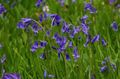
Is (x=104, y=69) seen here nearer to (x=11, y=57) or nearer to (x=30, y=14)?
(x=11, y=57)

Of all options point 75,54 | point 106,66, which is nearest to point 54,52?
point 75,54

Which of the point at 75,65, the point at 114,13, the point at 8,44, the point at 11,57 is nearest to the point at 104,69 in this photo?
the point at 75,65

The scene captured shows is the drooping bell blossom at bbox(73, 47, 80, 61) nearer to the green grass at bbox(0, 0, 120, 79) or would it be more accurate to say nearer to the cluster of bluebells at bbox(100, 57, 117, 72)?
the green grass at bbox(0, 0, 120, 79)

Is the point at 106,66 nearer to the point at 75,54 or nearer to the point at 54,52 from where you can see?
the point at 75,54

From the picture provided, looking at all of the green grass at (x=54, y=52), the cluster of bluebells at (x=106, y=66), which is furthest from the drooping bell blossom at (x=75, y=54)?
the cluster of bluebells at (x=106, y=66)

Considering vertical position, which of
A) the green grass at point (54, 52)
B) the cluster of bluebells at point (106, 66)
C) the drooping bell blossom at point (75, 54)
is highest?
the drooping bell blossom at point (75, 54)

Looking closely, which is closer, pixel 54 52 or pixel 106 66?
pixel 106 66

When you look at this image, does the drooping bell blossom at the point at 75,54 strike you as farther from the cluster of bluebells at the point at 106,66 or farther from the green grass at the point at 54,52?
the cluster of bluebells at the point at 106,66

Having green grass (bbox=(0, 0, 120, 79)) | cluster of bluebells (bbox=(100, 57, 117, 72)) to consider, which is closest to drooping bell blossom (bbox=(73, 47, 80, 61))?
green grass (bbox=(0, 0, 120, 79))
